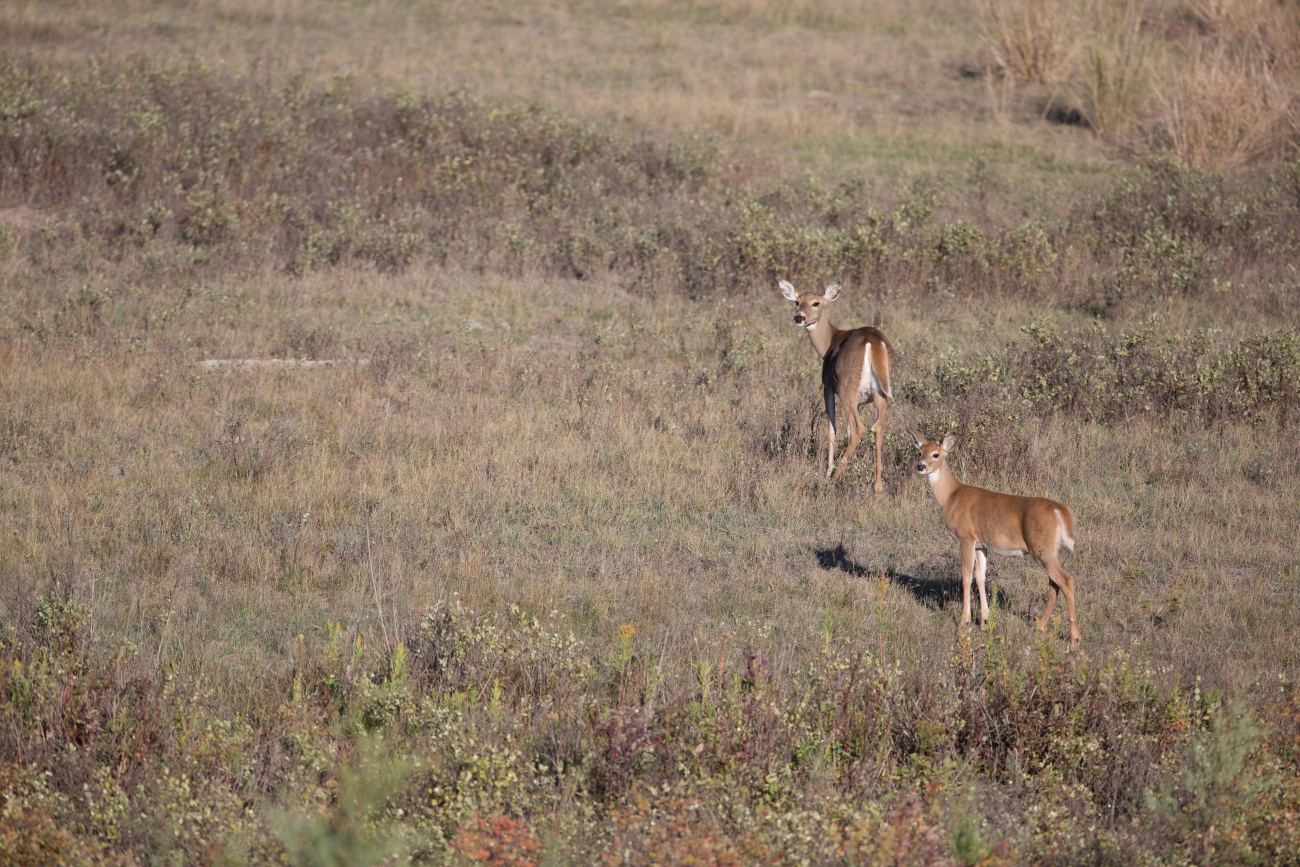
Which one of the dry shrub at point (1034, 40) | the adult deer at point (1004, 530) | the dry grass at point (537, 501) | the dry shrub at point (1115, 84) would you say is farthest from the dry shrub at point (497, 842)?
the dry shrub at point (1034, 40)

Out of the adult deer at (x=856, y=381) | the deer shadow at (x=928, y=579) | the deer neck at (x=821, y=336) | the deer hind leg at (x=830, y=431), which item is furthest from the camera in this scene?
the deer neck at (x=821, y=336)

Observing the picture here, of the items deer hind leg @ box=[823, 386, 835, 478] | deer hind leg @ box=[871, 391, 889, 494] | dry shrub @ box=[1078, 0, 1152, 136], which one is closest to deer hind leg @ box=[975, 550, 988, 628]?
deer hind leg @ box=[871, 391, 889, 494]

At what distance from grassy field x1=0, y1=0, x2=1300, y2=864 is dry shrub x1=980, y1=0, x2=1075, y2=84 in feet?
9.64

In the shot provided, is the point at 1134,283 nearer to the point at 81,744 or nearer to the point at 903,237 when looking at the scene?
the point at 903,237

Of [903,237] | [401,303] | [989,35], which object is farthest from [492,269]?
[989,35]

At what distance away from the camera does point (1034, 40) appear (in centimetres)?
2462

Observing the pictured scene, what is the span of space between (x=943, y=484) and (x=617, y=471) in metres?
2.65

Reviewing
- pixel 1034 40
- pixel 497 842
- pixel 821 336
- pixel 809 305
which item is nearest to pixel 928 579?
pixel 821 336

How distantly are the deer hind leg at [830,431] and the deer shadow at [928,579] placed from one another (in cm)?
148

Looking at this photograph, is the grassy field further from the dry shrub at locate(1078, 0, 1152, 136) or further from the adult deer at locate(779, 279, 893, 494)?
the adult deer at locate(779, 279, 893, 494)

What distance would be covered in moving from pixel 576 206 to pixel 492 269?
7.35 ft

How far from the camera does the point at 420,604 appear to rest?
6855 millimetres

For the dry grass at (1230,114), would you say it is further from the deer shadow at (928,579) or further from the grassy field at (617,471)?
the deer shadow at (928,579)

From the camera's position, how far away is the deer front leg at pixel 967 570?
6812 millimetres
